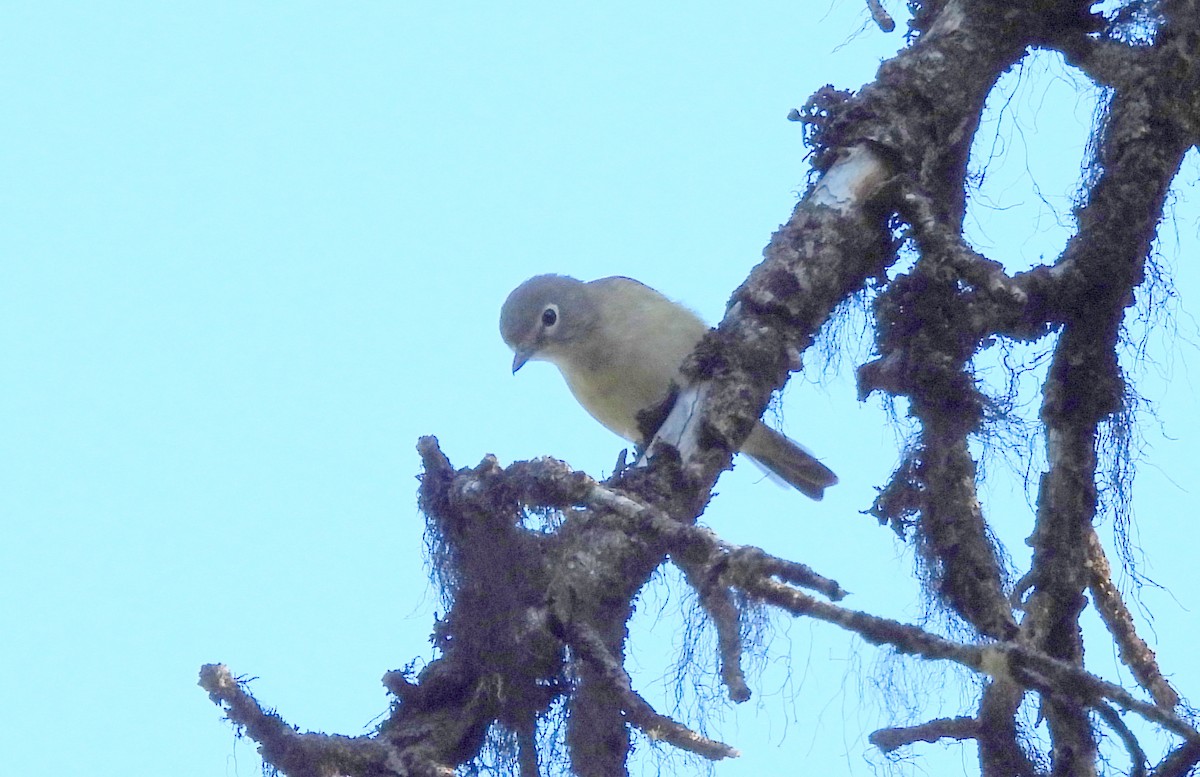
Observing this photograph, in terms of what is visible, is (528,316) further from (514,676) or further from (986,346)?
(514,676)

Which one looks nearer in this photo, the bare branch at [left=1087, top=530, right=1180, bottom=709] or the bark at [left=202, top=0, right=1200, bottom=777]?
the bark at [left=202, top=0, right=1200, bottom=777]

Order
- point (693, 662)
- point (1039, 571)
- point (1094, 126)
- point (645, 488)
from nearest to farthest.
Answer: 1. point (693, 662)
2. point (645, 488)
3. point (1039, 571)
4. point (1094, 126)

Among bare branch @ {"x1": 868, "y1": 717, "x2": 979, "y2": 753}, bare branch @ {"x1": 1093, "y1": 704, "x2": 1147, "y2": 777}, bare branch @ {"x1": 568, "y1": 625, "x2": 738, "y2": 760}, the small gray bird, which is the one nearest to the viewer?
bare branch @ {"x1": 1093, "y1": 704, "x2": 1147, "y2": 777}

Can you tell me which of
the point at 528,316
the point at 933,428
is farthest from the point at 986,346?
the point at 528,316

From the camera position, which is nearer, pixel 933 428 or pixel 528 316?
pixel 933 428

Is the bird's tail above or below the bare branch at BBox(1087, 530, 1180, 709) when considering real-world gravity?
above

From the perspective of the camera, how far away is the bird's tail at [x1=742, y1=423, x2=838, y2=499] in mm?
8297

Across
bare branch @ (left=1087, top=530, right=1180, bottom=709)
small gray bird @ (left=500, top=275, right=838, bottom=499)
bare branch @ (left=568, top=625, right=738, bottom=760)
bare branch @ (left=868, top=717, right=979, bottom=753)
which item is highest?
small gray bird @ (left=500, top=275, right=838, bottom=499)

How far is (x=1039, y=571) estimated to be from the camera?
4473 mm

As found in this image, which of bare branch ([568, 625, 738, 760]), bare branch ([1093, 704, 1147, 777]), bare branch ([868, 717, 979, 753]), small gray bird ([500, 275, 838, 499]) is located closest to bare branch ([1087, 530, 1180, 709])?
bare branch ([868, 717, 979, 753])

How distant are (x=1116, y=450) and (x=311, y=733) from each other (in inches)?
111

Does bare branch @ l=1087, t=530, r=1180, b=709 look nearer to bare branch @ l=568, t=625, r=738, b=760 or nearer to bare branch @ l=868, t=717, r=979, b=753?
bare branch @ l=868, t=717, r=979, b=753

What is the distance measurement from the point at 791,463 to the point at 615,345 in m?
1.21

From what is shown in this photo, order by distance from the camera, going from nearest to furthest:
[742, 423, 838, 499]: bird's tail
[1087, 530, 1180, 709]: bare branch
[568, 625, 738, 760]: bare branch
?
1. [568, 625, 738, 760]: bare branch
2. [1087, 530, 1180, 709]: bare branch
3. [742, 423, 838, 499]: bird's tail
